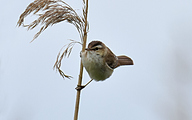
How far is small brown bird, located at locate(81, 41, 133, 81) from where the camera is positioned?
63.0 inches

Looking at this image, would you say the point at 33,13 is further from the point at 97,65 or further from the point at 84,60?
the point at 97,65

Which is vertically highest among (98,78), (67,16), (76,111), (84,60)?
(67,16)

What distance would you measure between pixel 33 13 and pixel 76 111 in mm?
492

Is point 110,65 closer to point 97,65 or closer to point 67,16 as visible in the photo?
point 97,65

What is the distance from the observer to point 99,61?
1.72 m

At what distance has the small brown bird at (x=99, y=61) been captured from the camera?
5.25ft

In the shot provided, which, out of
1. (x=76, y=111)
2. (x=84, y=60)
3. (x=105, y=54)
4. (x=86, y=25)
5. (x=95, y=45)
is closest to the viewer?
(x=76, y=111)

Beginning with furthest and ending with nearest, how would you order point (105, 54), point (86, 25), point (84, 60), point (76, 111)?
point (105, 54) → point (84, 60) → point (86, 25) → point (76, 111)

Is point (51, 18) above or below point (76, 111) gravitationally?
above

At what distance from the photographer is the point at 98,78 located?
1.67 meters

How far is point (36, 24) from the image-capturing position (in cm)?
105

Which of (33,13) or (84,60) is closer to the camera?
(33,13)

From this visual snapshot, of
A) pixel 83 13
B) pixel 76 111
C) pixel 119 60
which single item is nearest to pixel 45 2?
pixel 83 13

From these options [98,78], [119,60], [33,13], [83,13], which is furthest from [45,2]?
[119,60]
